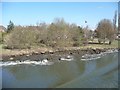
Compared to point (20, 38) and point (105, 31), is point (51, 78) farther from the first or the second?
point (105, 31)

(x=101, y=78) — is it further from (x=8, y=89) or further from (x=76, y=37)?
(x=76, y=37)

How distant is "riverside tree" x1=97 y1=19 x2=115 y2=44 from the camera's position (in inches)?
→ 1962

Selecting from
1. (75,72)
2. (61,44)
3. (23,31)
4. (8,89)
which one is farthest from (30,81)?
(61,44)

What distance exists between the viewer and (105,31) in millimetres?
50594

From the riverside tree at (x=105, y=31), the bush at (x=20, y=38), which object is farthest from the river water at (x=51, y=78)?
→ the riverside tree at (x=105, y=31)

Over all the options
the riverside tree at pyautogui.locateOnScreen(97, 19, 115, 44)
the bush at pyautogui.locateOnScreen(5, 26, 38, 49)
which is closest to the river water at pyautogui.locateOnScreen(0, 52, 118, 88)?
the bush at pyautogui.locateOnScreen(5, 26, 38, 49)

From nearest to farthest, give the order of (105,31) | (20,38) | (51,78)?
(51,78), (20,38), (105,31)

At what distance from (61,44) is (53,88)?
25721 mm

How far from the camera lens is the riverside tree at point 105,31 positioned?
164 ft

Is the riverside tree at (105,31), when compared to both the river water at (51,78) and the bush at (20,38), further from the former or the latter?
the river water at (51,78)

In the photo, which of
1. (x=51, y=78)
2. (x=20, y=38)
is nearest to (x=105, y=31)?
(x=20, y=38)

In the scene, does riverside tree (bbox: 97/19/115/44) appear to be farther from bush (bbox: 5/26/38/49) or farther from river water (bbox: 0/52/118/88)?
river water (bbox: 0/52/118/88)

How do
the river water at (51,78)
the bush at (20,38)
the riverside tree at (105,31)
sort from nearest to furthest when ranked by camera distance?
1. the river water at (51,78)
2. the bush at (20,38)
3. the riverside tree at (105,31)

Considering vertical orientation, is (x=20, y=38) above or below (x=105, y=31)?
below
